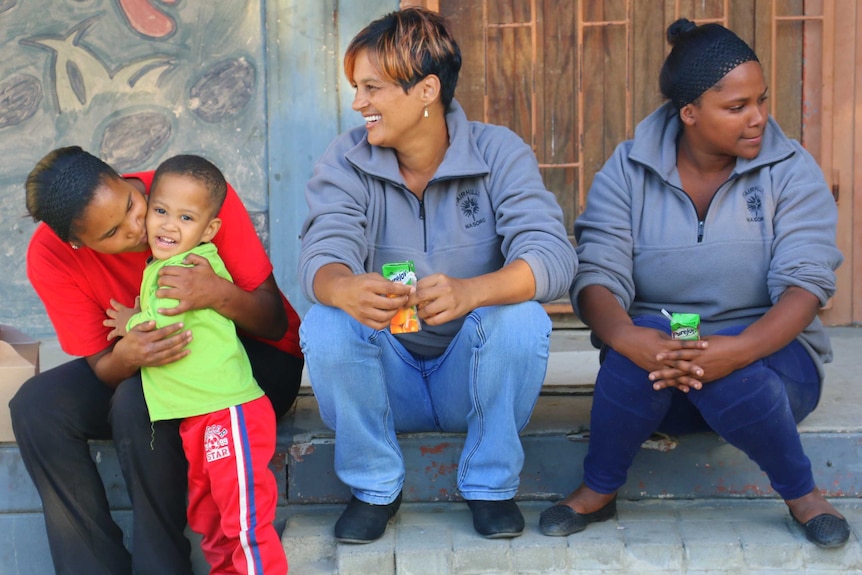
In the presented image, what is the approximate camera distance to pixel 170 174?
2.85m

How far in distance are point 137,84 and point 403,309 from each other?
2.57 metres

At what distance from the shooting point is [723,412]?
9.12 feet

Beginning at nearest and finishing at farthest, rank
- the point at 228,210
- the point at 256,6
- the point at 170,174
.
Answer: the point at 170,174
the point at 228,210
the point at 256,6

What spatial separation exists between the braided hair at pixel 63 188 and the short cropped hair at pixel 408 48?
2.64 ft

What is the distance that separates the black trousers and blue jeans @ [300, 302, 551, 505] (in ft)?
1.46

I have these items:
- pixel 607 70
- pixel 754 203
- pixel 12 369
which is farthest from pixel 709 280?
pixel 12 369

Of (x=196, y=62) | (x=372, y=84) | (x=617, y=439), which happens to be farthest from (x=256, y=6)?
(x=617, y=439)

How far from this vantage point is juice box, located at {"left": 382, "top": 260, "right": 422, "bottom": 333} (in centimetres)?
274

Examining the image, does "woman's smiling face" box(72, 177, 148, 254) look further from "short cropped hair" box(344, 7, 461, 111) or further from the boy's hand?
"short cropped hair" box(344, 7, 461, 111)

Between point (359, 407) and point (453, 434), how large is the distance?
45 cm

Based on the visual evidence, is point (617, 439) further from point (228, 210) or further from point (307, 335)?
point (228, 210)

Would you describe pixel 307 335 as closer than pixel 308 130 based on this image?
Yes

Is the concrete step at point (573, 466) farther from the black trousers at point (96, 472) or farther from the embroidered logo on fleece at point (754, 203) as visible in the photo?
the embroidered logo on fleece at point (754, 203)

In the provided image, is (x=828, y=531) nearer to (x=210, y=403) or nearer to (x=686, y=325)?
(x=686, y=325)
